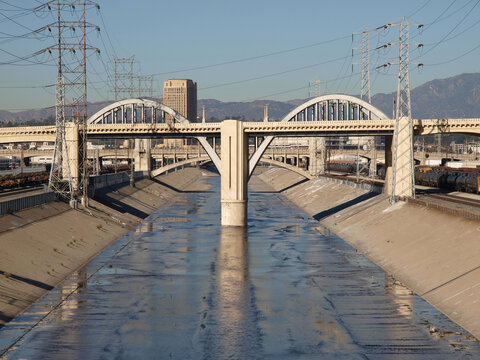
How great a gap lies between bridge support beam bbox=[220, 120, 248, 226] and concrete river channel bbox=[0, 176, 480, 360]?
61.6ft

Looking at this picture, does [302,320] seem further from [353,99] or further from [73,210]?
[353,99]

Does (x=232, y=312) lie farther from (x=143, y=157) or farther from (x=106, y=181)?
(x=143, y=157)

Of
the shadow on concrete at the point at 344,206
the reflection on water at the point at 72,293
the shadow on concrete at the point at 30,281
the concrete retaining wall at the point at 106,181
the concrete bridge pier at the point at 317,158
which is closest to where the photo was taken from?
the reflection on water at the point at 72,293

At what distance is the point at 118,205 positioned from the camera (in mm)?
103500

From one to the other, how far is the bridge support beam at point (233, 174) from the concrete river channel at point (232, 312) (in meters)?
18.8

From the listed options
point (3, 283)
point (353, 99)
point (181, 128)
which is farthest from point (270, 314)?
point (353, 99)

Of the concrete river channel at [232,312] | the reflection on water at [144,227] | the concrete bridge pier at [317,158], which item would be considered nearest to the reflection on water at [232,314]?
the concrete river channel at [232,312]

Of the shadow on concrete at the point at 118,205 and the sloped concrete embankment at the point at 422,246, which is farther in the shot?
the shadow on concrete at the point at 118,205

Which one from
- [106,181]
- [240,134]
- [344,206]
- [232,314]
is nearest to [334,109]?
[344,206]

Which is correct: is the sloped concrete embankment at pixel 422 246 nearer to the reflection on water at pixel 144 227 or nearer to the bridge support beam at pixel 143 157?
the reflection on water at pixel 144 227

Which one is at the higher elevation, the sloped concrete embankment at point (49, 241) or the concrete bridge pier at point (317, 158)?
the concrete bridge pier at point (317, 158)

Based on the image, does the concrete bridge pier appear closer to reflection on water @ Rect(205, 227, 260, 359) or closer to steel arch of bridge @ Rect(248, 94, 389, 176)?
steel arch of bridge @ Rect(248, 94, 389, 176)

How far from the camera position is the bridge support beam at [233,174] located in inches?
3423

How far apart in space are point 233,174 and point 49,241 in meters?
32.3
